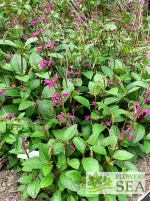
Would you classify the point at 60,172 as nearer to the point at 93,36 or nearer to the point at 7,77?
the point at 7,77

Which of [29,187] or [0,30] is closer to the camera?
[29,187]

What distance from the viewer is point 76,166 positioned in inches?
64.2

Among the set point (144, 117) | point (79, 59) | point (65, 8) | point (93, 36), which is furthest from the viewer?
point (65, 8)

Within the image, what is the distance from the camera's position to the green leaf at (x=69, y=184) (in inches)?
63.9

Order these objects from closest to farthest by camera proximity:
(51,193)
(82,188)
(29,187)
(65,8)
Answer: (82,188) < (29,187) < (51,193) < (65,8)

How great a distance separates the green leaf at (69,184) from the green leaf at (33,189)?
0.17 m

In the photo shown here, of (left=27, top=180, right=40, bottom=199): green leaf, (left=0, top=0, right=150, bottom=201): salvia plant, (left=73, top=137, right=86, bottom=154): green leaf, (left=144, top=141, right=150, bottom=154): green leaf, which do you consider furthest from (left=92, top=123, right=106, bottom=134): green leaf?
(left=27, top=180, right=40, bottom=199): green leaf

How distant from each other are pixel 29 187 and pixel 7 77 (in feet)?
3.04

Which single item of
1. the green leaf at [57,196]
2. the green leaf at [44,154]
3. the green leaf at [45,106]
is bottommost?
the green leaf at [57,196]

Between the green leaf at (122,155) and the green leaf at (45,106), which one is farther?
the green leaf at (45,106)

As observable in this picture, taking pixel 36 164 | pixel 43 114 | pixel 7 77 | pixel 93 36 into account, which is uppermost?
pixel 93 36

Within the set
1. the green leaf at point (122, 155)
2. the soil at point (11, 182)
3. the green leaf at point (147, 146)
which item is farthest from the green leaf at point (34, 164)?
the green leaf at point (147, 146)

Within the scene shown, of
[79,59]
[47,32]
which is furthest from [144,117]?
[47,32]
